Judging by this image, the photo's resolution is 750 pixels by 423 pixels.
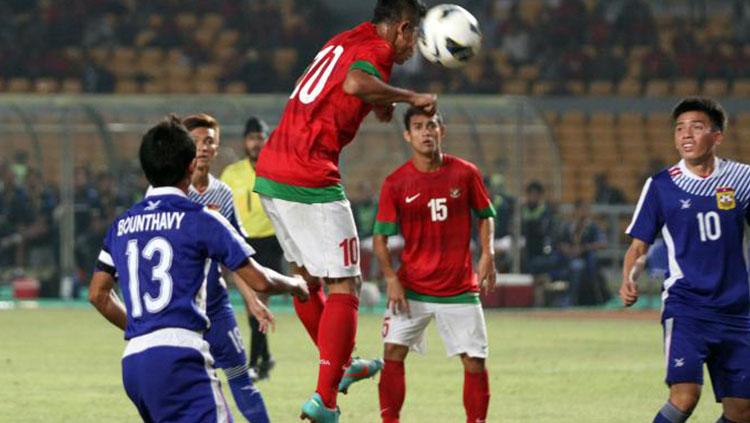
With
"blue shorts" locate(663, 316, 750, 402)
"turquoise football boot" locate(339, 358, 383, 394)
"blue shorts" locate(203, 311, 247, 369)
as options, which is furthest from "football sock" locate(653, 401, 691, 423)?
"blue shorts" locate(203, 311, 247, 369)

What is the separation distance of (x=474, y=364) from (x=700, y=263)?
1.81m

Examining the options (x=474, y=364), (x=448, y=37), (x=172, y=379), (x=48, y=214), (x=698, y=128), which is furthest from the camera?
(x=48, y=214)

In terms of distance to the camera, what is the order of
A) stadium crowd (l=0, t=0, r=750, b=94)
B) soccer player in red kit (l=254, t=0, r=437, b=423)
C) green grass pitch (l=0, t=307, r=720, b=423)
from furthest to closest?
stadium crowd (l=0, t=0, r=750, b=94) < green grass pitch (l=0, t=307, r=720, b=423) < soccer player in red kit (l=254, t=0, r=437, b=423)

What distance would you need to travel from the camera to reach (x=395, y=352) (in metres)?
9.95

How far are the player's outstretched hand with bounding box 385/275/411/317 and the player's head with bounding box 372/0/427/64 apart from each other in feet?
5.55

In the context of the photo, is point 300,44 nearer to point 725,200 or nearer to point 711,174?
point 711,174

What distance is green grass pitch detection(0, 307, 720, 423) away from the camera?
36.7 feet

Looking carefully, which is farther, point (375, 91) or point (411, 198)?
point (411, 198)

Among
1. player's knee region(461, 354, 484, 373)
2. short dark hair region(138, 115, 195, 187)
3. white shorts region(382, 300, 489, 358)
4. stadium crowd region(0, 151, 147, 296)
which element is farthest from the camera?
stadium crowd region(0, 151, 147, 296)

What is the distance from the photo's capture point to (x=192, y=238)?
666 cm

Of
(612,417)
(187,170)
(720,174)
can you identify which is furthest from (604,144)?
(187,170)

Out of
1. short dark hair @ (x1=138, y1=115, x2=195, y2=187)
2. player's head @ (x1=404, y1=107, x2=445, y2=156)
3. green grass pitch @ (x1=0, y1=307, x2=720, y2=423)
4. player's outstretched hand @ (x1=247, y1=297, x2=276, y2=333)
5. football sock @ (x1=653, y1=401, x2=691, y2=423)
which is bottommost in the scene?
green grass pitch @ (x1=0, y1=307, x2=720, y2=423)

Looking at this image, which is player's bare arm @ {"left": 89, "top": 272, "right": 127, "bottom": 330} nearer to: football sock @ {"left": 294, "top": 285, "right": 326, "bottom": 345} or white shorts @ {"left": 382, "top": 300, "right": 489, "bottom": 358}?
football sock @ {"left": 294, "top": 285, "right": 326, "bottom": 345}

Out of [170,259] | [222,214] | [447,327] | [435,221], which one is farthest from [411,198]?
[170,259]
